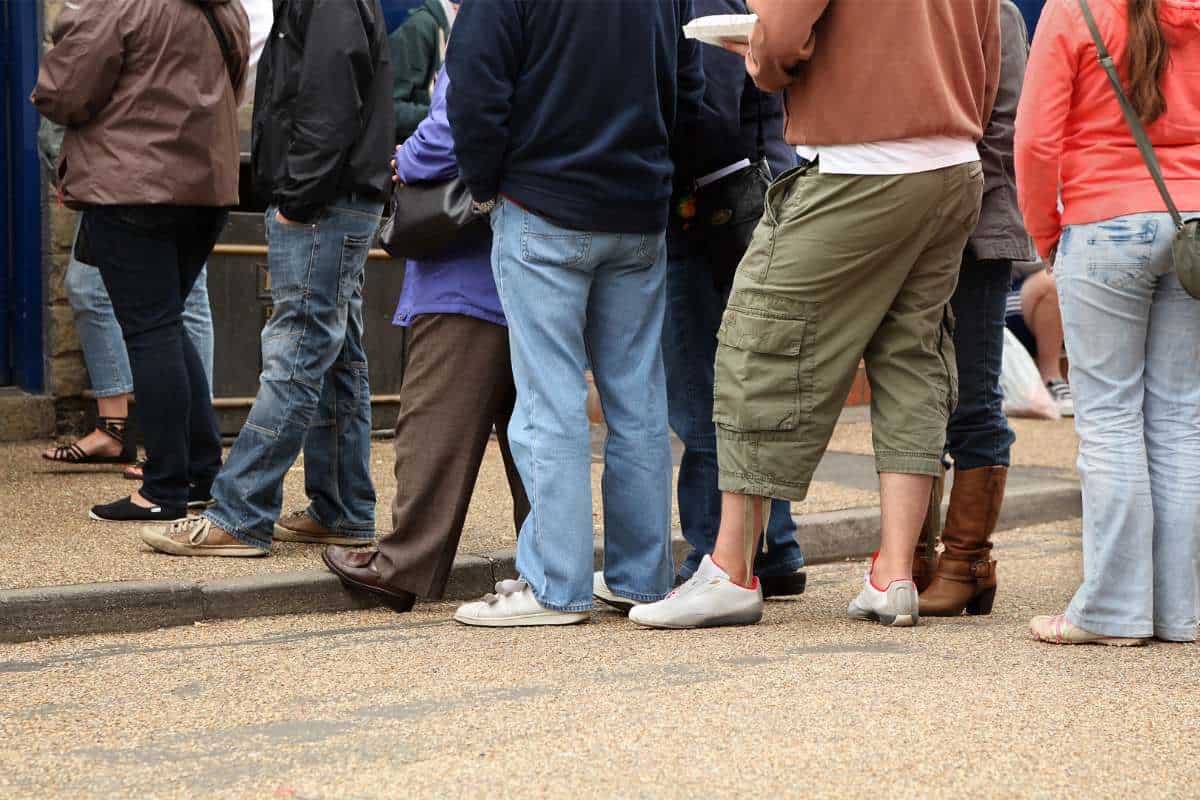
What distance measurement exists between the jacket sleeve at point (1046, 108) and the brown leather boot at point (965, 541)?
0.90 m

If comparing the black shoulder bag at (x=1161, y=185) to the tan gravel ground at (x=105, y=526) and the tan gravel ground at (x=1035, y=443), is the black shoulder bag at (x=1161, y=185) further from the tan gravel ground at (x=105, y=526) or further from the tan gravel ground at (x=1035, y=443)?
the tan gravel ground at (x=1035, y=443)

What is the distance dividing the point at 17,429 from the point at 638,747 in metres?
5.52

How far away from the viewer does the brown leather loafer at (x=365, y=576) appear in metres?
4.68

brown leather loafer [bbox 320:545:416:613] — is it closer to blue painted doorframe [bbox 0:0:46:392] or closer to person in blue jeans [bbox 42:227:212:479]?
person in blue jeans [bbox 42:227:212:479]

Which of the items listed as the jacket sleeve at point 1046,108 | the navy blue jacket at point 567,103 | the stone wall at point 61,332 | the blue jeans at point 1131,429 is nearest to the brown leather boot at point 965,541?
the blue jeans at point 1131,429

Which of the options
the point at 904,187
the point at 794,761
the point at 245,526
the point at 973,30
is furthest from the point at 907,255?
the point at 245,526

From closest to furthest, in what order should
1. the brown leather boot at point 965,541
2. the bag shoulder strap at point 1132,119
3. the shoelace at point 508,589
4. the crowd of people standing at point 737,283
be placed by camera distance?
the bag shoulder strap at point 1132,119 → the crowd of people standing at point 737,283 → the shoelace at point 508,589 → the brown leather boot at point 965,541

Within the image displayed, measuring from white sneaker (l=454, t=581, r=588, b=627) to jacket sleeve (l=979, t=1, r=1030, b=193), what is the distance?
5.73 ft

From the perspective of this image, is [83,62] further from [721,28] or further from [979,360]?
[979,360]

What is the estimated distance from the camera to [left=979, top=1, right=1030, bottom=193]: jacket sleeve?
469cm

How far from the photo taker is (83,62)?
5.40m

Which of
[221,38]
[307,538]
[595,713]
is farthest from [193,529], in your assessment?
[595,713]

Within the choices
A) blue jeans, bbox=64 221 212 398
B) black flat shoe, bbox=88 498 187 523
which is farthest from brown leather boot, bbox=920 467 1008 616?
blue jeans, bbox=64 221 212 398

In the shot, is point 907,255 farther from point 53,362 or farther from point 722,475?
point 53,362
